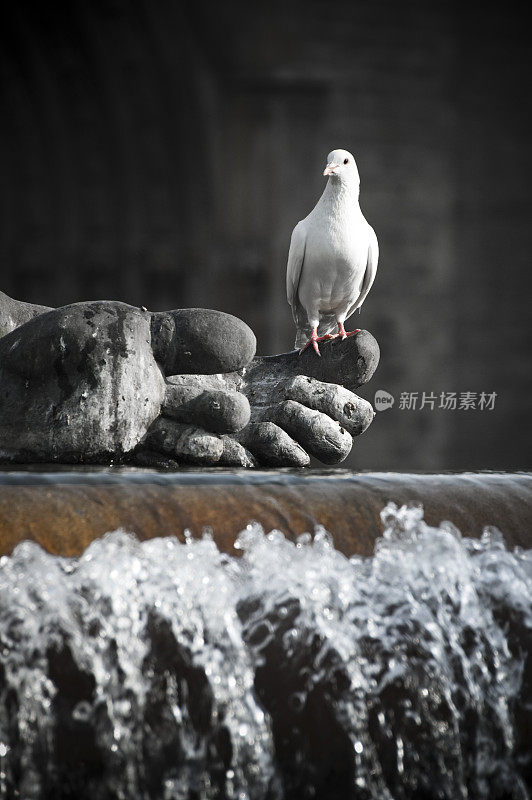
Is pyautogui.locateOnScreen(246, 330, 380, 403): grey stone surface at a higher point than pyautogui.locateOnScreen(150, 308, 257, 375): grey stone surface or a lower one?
lower

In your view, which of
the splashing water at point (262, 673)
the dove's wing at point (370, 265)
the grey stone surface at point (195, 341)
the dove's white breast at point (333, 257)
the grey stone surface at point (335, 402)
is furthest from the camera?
Result: the dove's wing at point (370, 265)

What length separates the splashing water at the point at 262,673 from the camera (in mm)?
977

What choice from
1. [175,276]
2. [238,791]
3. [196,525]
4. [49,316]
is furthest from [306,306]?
[175,276]

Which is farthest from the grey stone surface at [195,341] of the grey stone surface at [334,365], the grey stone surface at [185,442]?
the grey stone surface at [334,365]

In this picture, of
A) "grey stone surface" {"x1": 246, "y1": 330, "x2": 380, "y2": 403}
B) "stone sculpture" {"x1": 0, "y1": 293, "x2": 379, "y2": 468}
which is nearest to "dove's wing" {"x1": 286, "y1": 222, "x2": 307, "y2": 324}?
"grey stone surface" {"x1": 246, "y1": 330, "x2": 380, "y2": 403}

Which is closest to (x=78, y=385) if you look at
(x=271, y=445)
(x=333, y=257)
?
(x=271, y=445)

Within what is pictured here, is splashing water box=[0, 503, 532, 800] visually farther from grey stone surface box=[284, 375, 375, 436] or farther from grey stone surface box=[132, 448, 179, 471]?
grey stone surface box=[284, 375, 375, 436]

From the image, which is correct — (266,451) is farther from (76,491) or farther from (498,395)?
(498,395)

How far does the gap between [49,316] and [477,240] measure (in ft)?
14.4

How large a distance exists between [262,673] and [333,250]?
168cm

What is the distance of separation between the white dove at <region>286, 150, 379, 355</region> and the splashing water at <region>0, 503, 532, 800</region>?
4.79 ft

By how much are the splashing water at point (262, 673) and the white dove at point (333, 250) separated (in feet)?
4.79

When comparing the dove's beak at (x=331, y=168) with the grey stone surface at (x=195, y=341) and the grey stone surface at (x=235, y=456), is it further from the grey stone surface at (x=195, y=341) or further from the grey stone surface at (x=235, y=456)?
the grey stone surface at (x=235, y=456)

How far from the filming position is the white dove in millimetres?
2580
